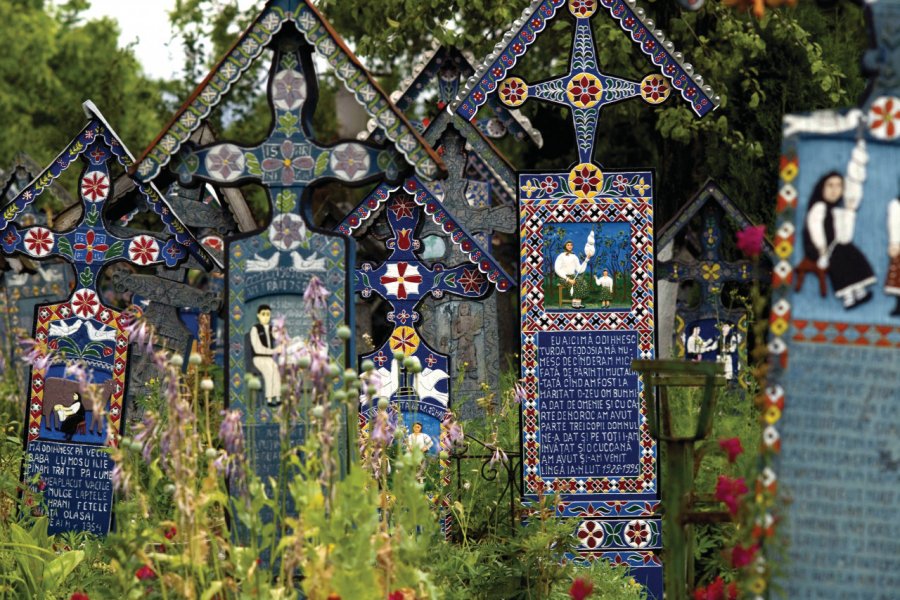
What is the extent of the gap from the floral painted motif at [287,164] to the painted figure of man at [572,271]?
2.39 meters

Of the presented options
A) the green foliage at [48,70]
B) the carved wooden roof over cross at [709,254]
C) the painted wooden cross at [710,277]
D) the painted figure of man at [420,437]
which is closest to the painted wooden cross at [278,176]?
the painted figure of man at [420,437]

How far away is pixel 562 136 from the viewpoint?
19.9 metres

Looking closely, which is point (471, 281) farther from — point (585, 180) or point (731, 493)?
point (731, 493)

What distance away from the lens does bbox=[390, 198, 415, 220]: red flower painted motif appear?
10.2 metres

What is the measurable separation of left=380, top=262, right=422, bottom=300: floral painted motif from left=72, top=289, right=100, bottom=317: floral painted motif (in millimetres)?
1965

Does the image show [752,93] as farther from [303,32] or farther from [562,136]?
[303,32]

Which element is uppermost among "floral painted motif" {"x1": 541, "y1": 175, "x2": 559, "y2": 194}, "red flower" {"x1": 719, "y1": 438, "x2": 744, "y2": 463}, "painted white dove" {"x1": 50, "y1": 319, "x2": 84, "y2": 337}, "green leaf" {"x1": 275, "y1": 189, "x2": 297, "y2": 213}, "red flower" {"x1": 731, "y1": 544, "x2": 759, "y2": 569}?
"floral painted motif" {"x1": 541, "y1": 175, "x2": 559, "y2": 194}

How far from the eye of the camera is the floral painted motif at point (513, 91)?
9.38m

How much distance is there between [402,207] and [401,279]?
530mm

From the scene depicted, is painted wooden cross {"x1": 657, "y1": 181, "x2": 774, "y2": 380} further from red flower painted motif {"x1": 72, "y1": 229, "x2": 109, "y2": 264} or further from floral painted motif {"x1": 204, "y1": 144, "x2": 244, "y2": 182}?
floral painted motif {"x1": 204, "y1": 144, "x2": 244, "y2": 182}

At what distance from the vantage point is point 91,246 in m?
9.77

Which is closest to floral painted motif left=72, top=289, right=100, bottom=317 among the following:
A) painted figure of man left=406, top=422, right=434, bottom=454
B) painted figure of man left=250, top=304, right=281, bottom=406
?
painted figure of man left=406, top=422, right=434, bottom=454

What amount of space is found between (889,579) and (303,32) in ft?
12.6

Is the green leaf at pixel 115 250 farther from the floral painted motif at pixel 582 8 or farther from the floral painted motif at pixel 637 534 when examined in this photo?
the floral painted motif at pixel 637 534
